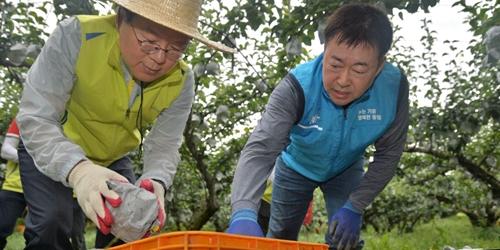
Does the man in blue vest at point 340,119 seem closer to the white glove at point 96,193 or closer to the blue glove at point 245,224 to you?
the blue glove at point 245,224

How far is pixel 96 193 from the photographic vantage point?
1.72m

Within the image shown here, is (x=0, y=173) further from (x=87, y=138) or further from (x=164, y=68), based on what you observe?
(x=164, y=68)

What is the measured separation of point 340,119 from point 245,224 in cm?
77

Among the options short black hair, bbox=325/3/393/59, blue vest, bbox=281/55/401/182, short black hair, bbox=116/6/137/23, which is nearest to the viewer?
short black hair, bbox=116/6/137/23

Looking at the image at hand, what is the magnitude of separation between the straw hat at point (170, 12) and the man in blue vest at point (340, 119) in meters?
0.40

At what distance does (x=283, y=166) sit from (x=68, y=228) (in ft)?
3.81

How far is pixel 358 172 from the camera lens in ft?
9.33

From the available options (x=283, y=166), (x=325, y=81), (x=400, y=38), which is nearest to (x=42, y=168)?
(x=325, y=81)

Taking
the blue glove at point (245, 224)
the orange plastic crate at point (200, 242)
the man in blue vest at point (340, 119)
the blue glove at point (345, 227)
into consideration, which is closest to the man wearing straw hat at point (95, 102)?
the blue glove at point (245, 224)

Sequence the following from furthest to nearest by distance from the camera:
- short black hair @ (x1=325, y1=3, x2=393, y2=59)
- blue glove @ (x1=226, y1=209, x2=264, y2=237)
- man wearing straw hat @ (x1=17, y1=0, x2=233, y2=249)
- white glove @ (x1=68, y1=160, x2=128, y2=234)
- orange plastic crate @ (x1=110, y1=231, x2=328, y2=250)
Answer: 1. short black hair @ (x1=325, y1=3, x2=393, y2=59)
2. man wearing straw hat @ (x1=17, y1=0, x2=233, y2=249)
3. blue glove @ (x1=226, y1=209, x2=264, y2=237)
4. white glove @ (x1=68, y1=160, x2=128, y2=234)
5. orange plastic crate @ (x1=110, y1=231, x2=328, y2=250)

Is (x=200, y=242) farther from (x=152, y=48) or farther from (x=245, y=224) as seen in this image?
(x=152, y=48)

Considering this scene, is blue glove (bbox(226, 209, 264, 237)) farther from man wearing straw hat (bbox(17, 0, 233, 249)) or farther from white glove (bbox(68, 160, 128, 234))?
white glove (bbox(68, 160, 128, 234))

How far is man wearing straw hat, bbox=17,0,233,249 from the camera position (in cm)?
194

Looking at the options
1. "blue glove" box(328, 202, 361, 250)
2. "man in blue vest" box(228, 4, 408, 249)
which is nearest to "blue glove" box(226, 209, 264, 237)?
"man in blue vest" box(228, 4, 408, 249)
